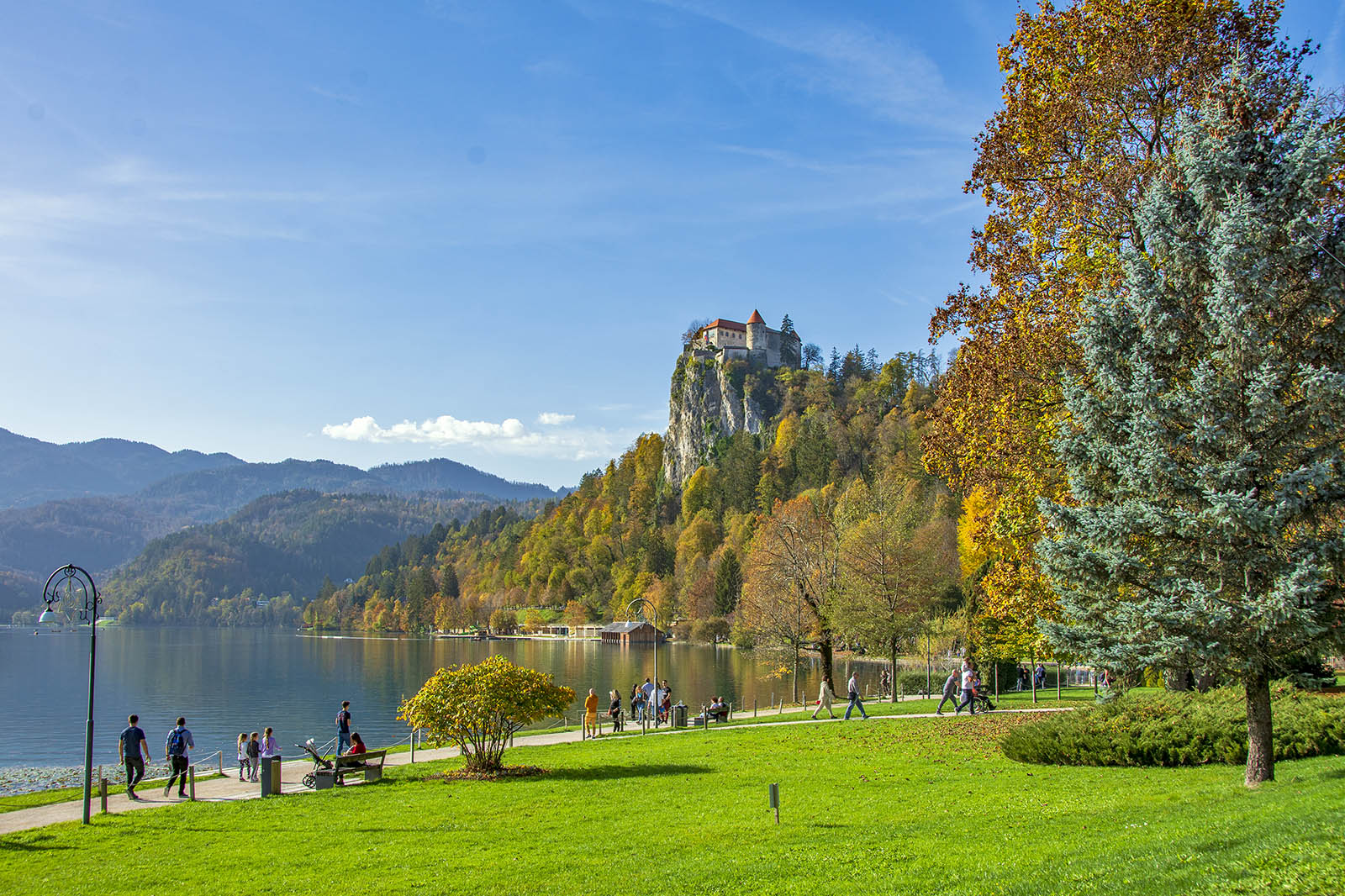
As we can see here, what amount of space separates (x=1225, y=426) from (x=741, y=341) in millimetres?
185190

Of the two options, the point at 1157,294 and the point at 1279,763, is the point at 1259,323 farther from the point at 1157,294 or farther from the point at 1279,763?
the point at 1279,763

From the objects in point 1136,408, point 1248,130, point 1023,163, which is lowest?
point 1136,408

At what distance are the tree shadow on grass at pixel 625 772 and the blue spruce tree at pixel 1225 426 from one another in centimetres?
852

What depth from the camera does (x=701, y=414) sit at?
178 m

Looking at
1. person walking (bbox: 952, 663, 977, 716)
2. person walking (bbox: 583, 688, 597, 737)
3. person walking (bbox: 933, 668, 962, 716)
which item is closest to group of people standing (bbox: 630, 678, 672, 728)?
person walking (bbox: 583, 688, 597, 737)

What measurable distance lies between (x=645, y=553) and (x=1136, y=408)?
12819cm

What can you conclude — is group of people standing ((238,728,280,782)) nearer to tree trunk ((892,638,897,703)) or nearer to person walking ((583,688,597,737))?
person walking ((583,688,597,737))

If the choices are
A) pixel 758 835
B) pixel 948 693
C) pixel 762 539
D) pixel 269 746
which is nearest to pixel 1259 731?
pixel 758 835

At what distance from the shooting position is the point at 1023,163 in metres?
20.8

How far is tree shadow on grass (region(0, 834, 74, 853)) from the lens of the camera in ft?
47.2

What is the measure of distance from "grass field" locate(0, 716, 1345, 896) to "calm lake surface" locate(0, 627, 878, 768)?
87.4 ft

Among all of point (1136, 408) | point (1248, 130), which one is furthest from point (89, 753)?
point (1248, 130)

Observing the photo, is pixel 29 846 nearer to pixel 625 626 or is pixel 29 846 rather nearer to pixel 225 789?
pixel 225 789

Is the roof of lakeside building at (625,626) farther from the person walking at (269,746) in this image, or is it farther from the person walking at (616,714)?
the person walking at (269,746)
